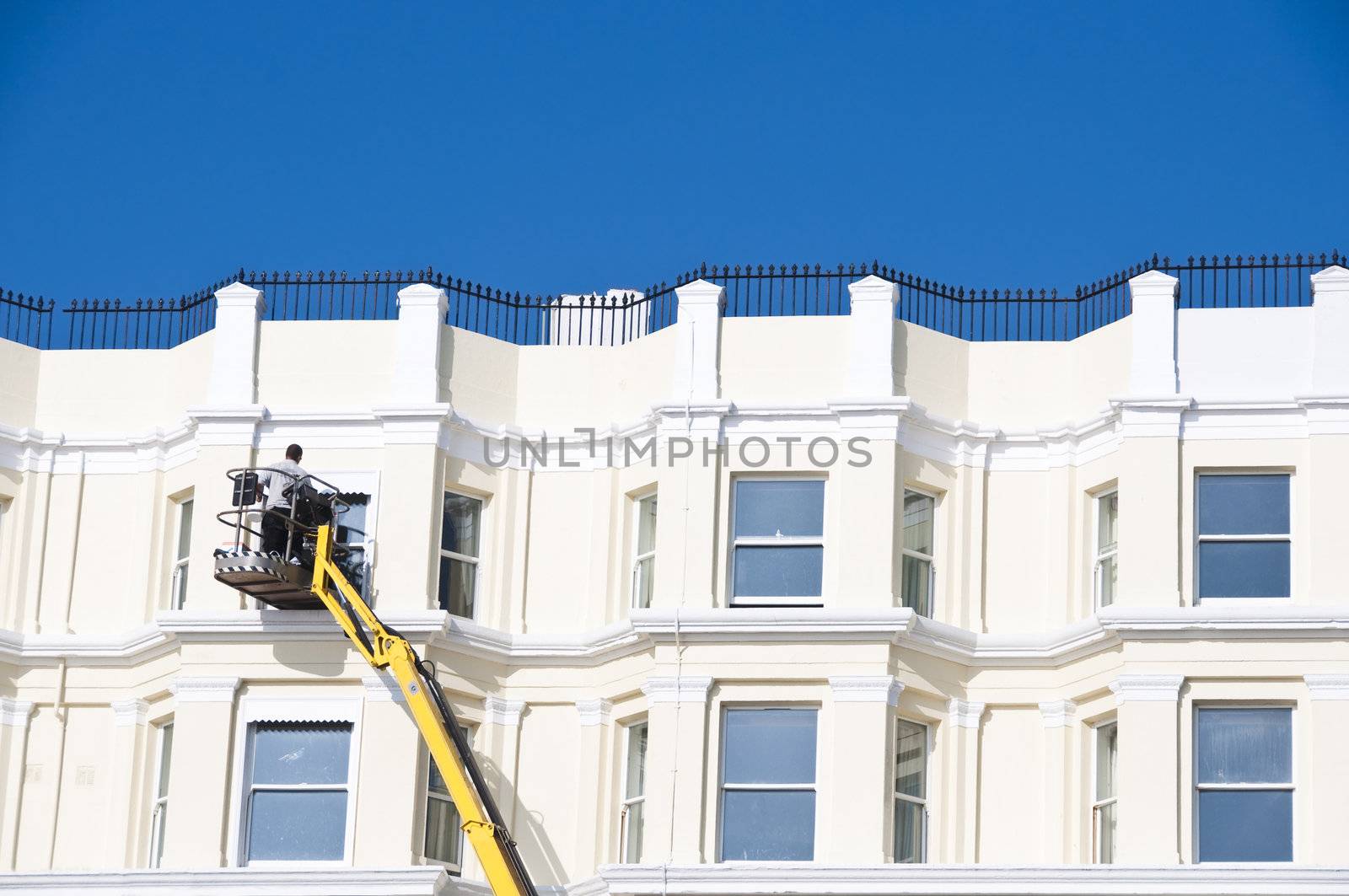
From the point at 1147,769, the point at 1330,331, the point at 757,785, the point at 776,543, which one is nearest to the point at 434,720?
the point at 757,785

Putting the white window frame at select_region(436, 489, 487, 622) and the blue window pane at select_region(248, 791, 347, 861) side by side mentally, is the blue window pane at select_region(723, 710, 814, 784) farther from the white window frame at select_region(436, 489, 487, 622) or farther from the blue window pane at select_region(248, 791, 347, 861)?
the blue window pane at select_region(248, 791, 347, 861)

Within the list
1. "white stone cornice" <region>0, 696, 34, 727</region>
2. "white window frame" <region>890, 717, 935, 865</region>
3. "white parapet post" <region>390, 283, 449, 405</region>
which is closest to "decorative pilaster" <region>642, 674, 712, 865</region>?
"white window frame" <region>890, 717, 935, 865</region>

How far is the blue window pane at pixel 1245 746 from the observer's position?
4172 centimetres

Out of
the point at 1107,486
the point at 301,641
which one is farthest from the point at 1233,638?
the point at 301,641

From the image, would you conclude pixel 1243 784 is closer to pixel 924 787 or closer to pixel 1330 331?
pixel 924 787

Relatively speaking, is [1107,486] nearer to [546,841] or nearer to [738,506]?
[738,506]

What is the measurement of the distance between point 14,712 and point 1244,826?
56.9ft

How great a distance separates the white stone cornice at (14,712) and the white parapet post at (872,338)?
12.6 metres

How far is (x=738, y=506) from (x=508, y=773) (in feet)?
16.1

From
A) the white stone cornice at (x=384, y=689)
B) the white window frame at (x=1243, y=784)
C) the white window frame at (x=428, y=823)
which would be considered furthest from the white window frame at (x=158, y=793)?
the white window frame at (x=1243, y=784)

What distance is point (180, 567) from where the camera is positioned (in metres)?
45.3

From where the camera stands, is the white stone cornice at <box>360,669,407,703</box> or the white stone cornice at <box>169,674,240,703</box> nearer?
the white stone cornice at <box>360,669,407,703</box>

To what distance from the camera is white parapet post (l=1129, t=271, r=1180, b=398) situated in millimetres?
43562

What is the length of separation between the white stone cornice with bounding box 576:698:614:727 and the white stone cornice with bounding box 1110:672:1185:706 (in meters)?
7.14
